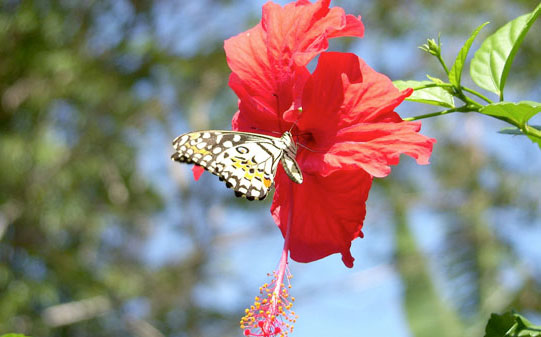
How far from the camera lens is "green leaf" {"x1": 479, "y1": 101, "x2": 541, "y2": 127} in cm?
74

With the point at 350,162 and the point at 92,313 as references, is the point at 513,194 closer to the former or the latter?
the point at 92,313

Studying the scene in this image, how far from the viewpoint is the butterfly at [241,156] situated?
2.97 ft

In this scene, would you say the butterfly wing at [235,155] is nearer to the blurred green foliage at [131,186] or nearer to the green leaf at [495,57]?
the green leaf at [495,57]

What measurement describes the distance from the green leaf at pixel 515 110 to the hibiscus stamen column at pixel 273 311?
0.33 metres

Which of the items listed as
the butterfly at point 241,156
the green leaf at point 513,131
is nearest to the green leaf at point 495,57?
the green leaf at point 513,131

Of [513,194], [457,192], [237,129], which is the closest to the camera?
[237,129]

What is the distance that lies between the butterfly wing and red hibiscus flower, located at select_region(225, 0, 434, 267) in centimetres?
4

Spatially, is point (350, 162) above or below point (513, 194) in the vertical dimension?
below

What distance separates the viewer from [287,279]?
2.88 feet

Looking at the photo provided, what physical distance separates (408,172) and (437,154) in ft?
1.93

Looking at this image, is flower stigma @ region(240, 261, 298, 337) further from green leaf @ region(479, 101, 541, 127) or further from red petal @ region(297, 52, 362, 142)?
green leaf @ region(479, 101, 541, 127)

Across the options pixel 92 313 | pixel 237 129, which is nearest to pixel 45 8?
pixel 92 313

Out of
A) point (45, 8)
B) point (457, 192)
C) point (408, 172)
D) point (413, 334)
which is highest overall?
point (45, 8)

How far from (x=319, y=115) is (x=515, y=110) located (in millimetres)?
293
